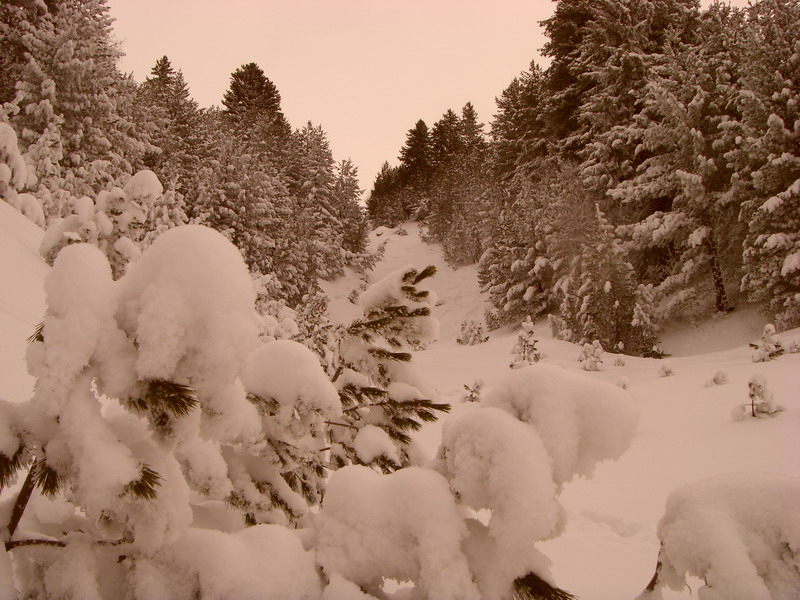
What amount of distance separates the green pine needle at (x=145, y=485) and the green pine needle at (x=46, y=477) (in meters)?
0.23

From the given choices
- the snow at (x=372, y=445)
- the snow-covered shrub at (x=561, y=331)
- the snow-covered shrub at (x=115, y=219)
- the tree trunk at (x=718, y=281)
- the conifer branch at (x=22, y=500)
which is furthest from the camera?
the snow-covered shrub at (x=561, y=331)

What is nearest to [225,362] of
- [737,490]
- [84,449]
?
[84,449]

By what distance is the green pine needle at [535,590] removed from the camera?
1.12 metres

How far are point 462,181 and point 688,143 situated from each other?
2268cm

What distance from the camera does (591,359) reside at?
36.6 ft

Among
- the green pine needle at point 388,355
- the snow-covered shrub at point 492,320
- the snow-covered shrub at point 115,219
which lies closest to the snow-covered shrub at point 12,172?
the snow-covered shrub at point 115,219

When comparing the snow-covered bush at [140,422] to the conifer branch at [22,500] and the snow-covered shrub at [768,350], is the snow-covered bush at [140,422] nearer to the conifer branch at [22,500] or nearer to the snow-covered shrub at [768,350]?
the conifer branch at [22,500]

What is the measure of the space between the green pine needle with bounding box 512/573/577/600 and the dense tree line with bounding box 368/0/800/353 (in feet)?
49.2

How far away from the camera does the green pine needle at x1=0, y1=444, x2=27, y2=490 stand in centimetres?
114

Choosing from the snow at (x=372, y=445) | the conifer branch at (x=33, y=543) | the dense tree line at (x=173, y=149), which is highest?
the dense tree line at (x=173, y=149)

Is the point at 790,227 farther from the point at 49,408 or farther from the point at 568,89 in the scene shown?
the point at 49,408

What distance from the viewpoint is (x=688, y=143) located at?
1633 centimetres

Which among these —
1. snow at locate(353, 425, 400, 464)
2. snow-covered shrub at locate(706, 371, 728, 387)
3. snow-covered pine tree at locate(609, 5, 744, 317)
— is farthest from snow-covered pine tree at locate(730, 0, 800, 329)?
snow at locate(353, 425, 400, 464)

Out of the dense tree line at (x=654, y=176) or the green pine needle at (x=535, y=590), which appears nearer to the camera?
the green pine needle at (x=535, y=590)
